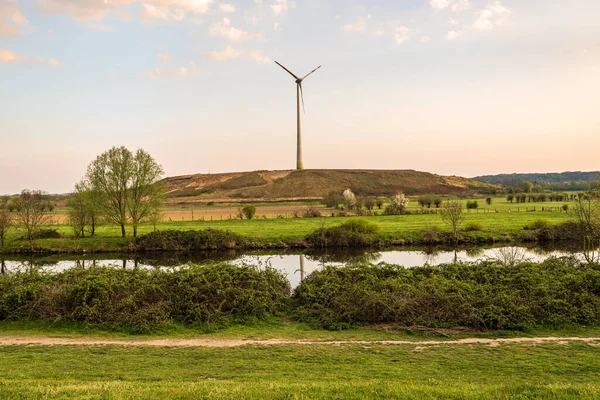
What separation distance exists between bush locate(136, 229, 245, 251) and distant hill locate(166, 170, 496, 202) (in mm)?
81725

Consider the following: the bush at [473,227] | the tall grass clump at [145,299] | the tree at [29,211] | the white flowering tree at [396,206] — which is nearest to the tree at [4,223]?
the tree at [29,211]

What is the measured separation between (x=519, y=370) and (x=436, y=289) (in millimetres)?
6080

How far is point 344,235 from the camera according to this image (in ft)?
149

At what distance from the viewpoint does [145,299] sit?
57.5 feet

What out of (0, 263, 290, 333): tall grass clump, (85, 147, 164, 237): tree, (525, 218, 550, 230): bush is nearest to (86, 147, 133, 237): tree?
(85, 147, 164, 237): tree

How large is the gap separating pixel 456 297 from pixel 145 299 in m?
11.9

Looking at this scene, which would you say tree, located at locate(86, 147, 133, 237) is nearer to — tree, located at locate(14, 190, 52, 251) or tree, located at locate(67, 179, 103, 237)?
tree, located at locate(67, 179, 103, 237)

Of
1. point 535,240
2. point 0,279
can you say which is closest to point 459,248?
point 535,240

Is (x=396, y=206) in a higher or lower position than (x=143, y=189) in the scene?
lower

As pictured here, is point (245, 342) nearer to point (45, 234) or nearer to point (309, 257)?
point (309, 257)

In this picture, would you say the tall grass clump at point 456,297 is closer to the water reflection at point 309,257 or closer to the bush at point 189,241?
the water reflection at point 309,257

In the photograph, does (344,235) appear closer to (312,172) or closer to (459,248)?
(459,248)

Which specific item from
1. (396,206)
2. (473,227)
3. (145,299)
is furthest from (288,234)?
(145,299)

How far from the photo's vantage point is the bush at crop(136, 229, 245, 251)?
45.1 metres
